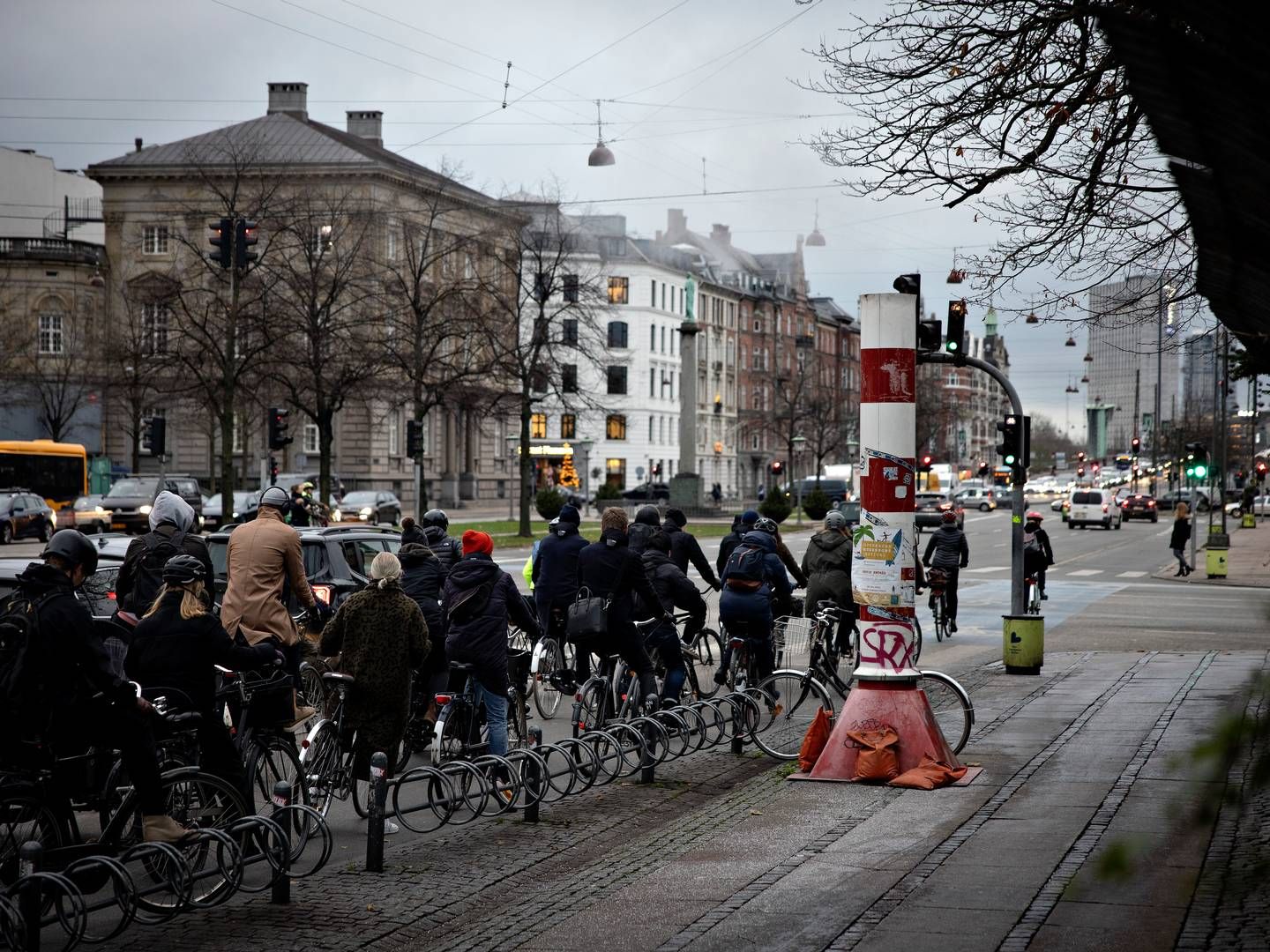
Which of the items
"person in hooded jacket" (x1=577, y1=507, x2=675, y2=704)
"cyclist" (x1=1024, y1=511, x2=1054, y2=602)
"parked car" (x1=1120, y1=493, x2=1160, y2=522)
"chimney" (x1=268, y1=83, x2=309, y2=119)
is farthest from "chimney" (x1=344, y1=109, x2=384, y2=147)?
"person in hooded jacket" (x1=577, y1=507, x2=675, y2=704)

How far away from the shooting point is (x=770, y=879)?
27.6 ft

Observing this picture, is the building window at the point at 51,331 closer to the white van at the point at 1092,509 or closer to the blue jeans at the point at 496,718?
the white van at the point at 1092,509

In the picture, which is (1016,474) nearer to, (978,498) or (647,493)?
(647,493)

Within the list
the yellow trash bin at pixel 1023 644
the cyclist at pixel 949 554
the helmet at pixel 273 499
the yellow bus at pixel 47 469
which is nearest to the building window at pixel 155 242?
the yellow bus at pixel 47 469

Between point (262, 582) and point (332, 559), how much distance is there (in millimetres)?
5370

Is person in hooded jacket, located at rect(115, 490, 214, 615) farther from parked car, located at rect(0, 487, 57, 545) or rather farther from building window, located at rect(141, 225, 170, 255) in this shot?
building window, located at rect(141, 225, 170, 255)

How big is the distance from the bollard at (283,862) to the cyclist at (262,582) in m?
3.18

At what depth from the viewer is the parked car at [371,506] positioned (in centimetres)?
5175

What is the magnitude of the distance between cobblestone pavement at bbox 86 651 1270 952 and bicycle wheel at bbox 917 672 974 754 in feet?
1.58

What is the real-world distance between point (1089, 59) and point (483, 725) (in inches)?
279

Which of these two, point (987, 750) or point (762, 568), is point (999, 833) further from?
point (762, 568)

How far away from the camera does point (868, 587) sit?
11969mm

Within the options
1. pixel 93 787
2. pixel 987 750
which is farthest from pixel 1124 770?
pixel 93 787

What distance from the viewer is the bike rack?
6.26m
